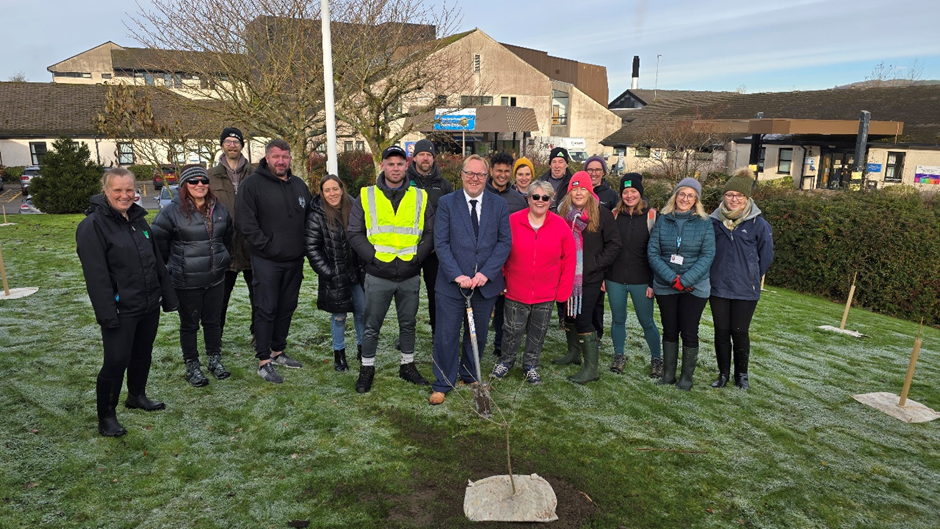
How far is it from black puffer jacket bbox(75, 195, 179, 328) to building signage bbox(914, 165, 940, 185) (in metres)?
28.1

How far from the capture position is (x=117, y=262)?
145 inches

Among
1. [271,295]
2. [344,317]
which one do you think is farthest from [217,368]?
[344,317]

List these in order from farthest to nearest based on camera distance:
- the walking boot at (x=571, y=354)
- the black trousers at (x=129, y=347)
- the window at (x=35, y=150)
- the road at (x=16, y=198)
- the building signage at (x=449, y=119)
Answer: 1. the window at (x=35, y=150)
2. the road at (x=16, y=198)
3. the building signage at (x=449, y=119)
4. the walking boot at (x=571, y=354)
5. the black trousers at (x=129, y=347)

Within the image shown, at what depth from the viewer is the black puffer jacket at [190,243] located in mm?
4414

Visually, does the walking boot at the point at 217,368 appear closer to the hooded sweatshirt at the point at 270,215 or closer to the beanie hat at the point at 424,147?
the hooded sweatshirt at the point at 270,215

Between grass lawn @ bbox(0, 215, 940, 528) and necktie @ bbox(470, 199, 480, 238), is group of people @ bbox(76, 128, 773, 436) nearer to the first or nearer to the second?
necktie @ bbox(470, 199, 480, 238)

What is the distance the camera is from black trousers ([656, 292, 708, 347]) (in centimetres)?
486

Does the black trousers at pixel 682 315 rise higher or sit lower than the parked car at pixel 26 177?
lower

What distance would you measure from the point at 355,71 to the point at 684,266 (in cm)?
1252

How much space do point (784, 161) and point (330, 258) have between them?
29.3 meters

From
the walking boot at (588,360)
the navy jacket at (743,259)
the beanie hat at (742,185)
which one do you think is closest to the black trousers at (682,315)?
the navy jacket at (743,259)

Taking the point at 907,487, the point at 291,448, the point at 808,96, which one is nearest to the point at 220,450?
the point at 291,448

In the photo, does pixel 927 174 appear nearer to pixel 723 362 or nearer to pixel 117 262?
pixel 723 362

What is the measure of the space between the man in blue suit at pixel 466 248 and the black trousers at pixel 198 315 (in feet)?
6.52
